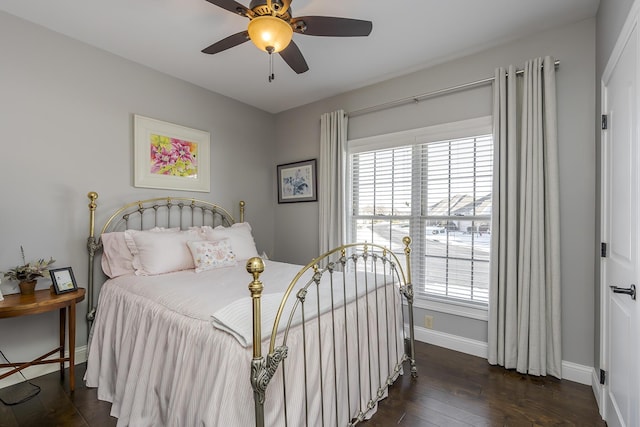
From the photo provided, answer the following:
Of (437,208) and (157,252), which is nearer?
(157,252)

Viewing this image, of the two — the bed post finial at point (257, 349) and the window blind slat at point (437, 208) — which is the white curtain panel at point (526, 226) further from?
the bed post finial at point (257, 349)

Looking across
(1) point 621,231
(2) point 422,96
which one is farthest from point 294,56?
(1) point 621,231

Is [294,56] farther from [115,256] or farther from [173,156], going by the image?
[115,256]

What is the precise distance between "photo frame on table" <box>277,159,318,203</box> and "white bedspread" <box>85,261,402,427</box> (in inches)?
60.8

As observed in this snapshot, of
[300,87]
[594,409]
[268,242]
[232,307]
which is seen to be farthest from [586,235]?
[268,242]

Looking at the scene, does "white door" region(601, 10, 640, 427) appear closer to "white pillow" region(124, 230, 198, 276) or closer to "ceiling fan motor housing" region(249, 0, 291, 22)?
"ceiling fan motor housing" region(249, 0, 291, 22)

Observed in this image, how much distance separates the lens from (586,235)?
7.17 ft

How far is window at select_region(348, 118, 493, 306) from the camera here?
2648 millimetres

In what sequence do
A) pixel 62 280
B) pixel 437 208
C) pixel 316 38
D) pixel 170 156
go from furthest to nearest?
pixel 170 156 → pixel 437 208 → pixel 316 38 → pixel 62 280

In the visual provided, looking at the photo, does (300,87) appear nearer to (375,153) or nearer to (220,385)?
(375,153)

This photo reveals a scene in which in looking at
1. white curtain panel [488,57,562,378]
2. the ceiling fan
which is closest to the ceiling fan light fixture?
the ceiling fan

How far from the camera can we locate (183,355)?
4.75ft

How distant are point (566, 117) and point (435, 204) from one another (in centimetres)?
117

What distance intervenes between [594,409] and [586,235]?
44.9 inches
